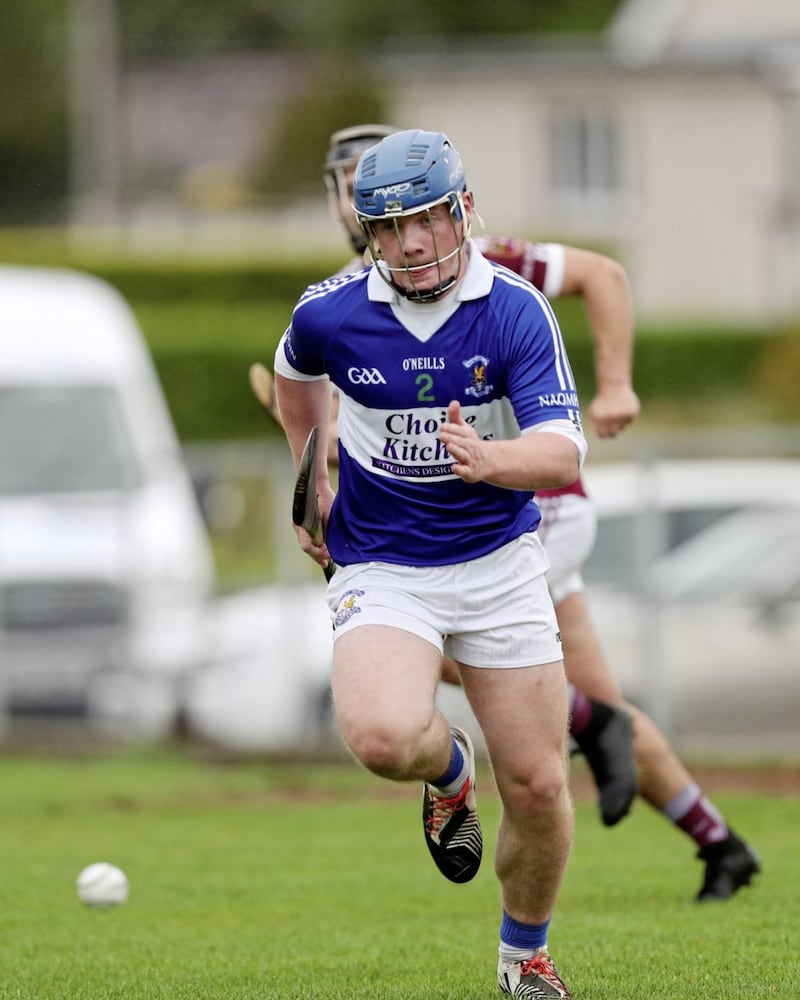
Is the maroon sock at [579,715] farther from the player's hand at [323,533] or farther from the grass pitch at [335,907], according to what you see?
the player's hand at [323,533]

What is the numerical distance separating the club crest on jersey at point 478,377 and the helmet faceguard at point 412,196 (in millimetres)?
199

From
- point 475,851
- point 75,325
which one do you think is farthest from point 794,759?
point 475,851

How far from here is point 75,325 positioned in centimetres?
1542

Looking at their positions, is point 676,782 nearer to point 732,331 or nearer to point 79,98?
point 732,331

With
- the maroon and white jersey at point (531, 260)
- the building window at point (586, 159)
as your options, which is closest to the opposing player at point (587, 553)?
the maroon and white jersey at point (531, 260)

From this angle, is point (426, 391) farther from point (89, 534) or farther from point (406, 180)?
point (89, 534)

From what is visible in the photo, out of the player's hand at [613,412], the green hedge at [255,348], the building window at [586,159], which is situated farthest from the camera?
the building window at [586,159]

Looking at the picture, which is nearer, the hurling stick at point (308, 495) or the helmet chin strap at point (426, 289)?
the helmet chin strap at point (426, 289)

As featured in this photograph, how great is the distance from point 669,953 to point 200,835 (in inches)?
172

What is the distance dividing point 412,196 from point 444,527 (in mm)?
910

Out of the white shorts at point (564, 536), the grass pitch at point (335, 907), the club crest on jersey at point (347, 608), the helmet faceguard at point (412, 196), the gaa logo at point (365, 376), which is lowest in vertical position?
the grass pitch at point (335, 907)

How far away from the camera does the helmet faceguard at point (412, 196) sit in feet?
17.1

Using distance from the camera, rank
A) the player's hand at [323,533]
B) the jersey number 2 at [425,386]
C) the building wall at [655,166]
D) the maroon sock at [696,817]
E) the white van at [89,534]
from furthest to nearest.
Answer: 1. the building wall at [655,166]
2. the white van at [89,534]
3. the maroon sock at [696,817]
4. the player's hand at [323,533]
5. the jersey number 2 at [425,386]

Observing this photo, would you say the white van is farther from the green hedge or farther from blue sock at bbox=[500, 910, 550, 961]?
the green hedge
